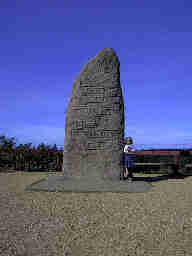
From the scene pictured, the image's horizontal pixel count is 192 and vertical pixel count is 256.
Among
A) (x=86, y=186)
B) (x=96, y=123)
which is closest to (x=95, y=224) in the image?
(x=86, y=186)

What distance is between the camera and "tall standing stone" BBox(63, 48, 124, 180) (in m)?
8.40

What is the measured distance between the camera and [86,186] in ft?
25.2

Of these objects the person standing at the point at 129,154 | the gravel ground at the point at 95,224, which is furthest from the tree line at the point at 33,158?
the gravel ground at the point at 95,224

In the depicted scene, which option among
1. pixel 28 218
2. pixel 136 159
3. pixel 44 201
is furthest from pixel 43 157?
pixel 28 218

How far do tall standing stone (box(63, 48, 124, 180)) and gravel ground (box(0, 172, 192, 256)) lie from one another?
5.22 ft

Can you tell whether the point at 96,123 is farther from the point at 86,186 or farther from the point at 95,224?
the point at 95,224

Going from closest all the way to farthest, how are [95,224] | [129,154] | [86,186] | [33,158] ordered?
[95,224] → [86,186] → [129,154] → [33,158]

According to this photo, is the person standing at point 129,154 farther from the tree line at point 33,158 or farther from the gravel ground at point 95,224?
the tree line at point 33,158

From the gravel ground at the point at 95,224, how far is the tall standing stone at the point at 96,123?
1590 mm

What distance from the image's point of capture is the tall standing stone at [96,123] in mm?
8398

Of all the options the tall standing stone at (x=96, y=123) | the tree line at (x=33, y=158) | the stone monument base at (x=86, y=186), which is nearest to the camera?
the stone monument base at (x=86, y=186)

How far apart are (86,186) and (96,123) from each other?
197 cm

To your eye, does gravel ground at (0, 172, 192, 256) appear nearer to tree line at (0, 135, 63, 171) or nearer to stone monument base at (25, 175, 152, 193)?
stone monument base at (25, 175, 152, 193)

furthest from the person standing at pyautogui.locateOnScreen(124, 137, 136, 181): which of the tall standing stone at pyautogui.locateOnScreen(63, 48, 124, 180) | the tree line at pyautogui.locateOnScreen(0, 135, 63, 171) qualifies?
the tree line at pyautogui.locateOnScreen(0, 135, 63, 171)
